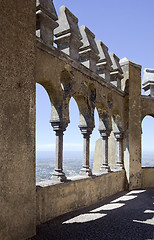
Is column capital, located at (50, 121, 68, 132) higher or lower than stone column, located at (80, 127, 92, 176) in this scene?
higher

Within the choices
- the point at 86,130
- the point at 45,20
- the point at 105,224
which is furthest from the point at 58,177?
the point at 45,20

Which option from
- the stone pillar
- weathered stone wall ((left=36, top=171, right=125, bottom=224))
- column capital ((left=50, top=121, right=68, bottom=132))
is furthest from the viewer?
the stone pillar

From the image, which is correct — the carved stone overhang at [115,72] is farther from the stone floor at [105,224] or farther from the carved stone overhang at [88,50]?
Result: the stone floor at [105,224]

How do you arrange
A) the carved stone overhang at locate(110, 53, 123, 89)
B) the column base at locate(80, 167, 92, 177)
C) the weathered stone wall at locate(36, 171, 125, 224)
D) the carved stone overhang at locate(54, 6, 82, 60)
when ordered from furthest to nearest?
the carved stone overhang at locate(110, 53, 123, 89) < the column base at locate(80, 167, 92, 177) < the carved stone overhang at locate(54, 6, 82, 60) < the weathered stone wall at locate(36, 171, 125, 224)

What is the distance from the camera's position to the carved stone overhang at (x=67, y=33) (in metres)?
5.43

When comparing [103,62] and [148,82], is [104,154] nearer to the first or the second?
[103,62]

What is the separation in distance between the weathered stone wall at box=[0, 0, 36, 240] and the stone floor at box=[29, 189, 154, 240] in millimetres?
581

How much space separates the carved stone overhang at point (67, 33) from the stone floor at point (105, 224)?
3.66 meters

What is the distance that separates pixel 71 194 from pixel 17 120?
258cm

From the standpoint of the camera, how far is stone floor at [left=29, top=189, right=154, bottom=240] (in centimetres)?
386

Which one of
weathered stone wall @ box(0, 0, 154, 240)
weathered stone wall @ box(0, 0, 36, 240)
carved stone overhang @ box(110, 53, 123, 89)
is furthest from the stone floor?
carved stone overhang @ box(110, 53, 123, 89)

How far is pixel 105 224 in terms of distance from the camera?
4.46 m

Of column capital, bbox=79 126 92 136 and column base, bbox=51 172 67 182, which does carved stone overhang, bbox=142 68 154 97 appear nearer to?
column capital, bbox=79 126 92 136

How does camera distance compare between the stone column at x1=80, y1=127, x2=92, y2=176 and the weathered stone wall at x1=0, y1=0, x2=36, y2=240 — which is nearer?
the weathered stone wall at x1=0, y1=0, x2=36, y2=240
